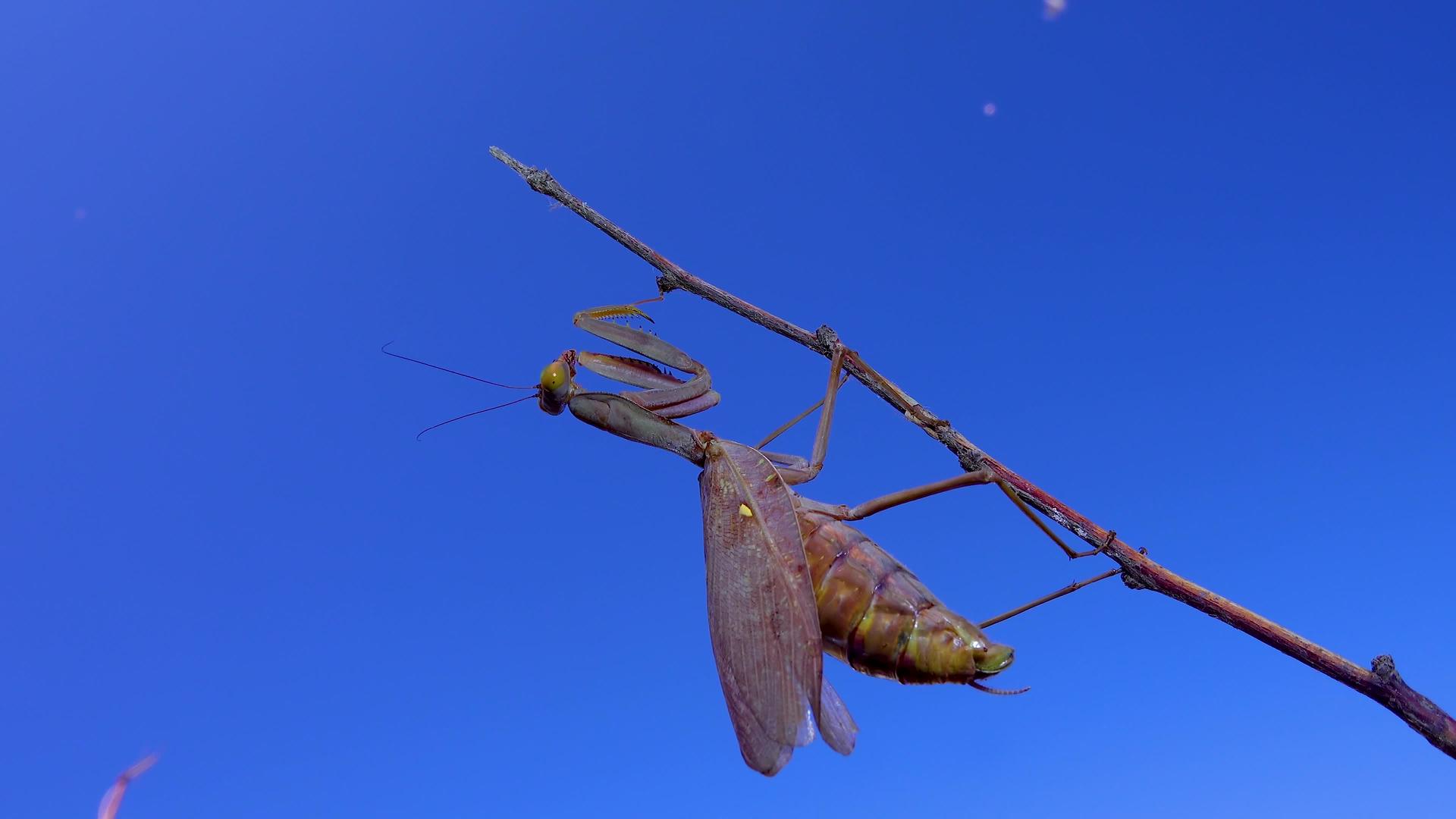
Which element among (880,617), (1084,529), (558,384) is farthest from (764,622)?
(558,384)

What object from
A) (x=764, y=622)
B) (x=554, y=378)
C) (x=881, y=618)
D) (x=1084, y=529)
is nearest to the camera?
(x=1084, y=529)

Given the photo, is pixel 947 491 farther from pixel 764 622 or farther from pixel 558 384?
pixel 558 384

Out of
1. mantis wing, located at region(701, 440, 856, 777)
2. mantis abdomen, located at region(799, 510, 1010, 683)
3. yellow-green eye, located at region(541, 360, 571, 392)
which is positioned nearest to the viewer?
mantis abdomen, located at region(799, 510, 1010, 683)

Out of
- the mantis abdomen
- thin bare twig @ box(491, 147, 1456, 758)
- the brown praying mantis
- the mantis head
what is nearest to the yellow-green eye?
the mantis head

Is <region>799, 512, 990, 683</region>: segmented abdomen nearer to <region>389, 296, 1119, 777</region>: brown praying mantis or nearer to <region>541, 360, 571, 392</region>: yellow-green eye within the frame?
<region>389, 296, 1119, 777</region>: brown praying mantis

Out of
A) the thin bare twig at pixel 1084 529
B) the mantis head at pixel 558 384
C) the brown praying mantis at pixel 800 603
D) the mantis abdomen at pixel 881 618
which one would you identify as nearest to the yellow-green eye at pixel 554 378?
the mantis head at pixel 558 384

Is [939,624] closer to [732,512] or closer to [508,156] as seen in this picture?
[732,512]
